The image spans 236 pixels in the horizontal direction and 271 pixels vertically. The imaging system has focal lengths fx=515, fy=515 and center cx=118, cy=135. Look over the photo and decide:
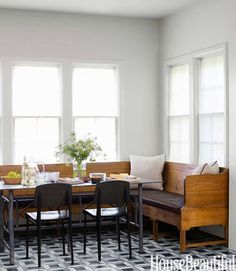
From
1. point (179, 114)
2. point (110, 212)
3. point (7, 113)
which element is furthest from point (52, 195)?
point (179, 114)

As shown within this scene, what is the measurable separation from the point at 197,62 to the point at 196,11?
2.25 feet

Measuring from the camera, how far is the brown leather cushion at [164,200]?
6.04 m

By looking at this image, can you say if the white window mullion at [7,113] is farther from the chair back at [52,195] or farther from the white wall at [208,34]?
the white wall at [208,34]

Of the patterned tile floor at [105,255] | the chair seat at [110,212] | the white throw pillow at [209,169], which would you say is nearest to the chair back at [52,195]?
the chair seat at [110,212]

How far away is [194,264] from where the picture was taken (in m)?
5.31

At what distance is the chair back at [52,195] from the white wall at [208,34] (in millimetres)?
2051

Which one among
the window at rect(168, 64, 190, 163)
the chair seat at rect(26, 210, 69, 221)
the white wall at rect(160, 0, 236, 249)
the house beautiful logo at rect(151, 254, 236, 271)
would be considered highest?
the white wall at rect(160, 0, 236, 249)

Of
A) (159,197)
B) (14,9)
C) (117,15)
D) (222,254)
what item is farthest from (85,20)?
(222,254)

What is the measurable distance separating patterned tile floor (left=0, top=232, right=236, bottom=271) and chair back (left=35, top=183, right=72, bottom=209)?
2.13 ft

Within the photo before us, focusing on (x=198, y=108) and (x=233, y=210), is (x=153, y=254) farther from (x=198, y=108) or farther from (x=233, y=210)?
(x=198, y=108)

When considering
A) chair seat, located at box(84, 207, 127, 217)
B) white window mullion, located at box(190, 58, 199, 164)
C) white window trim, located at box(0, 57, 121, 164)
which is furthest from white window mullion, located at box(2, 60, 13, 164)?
white window mullion, located at box(190, 58, 199, 164)

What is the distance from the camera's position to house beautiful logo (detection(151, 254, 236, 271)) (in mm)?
5160

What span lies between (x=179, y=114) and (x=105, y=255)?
261cm

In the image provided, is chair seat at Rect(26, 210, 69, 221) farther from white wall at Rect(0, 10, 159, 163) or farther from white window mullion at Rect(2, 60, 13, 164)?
white wall at Rect(0, 10, 159, 163)
